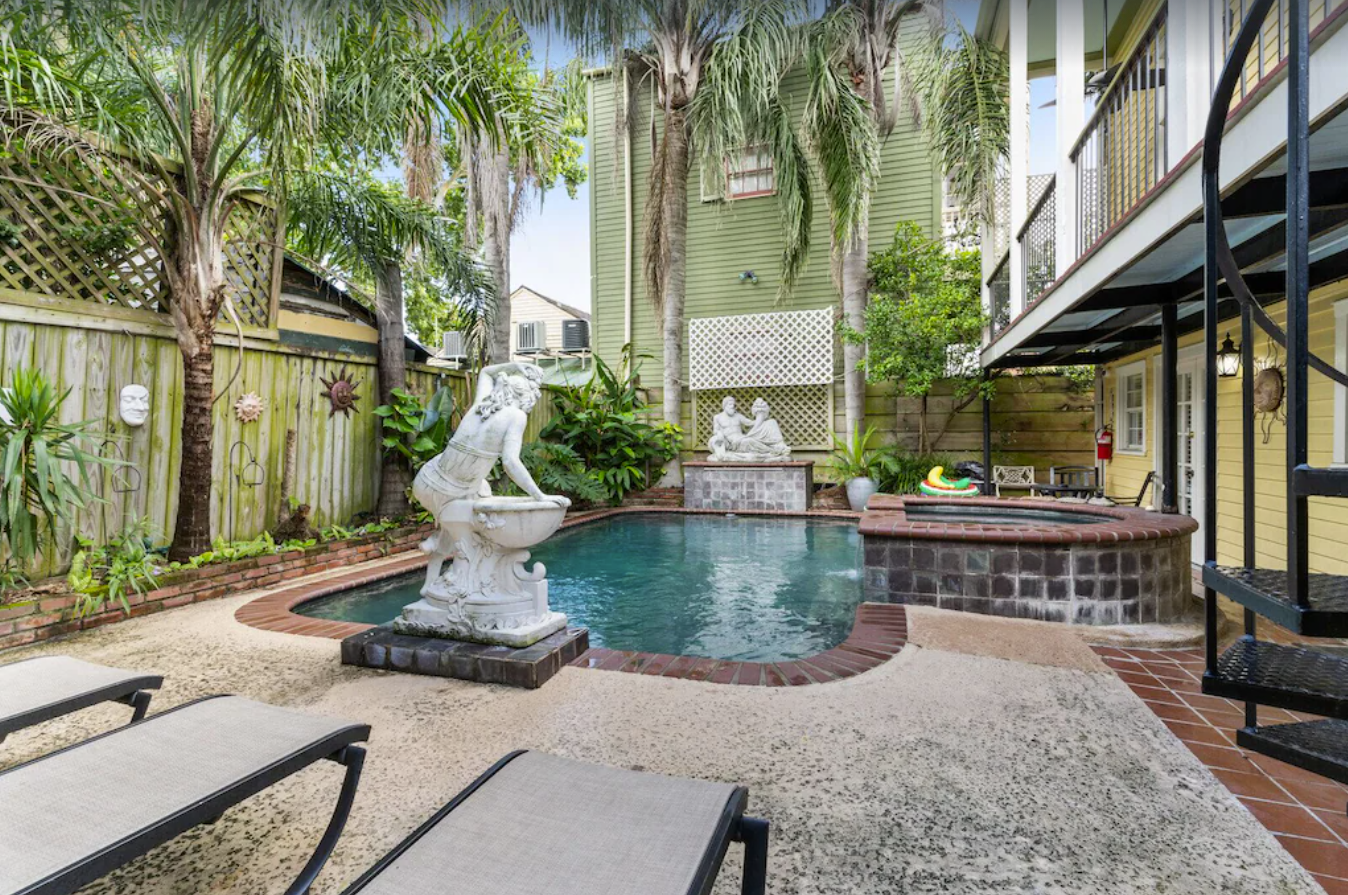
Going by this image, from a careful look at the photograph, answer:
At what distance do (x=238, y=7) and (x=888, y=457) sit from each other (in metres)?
8.57

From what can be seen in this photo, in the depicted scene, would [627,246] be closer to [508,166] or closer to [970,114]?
[508,166]

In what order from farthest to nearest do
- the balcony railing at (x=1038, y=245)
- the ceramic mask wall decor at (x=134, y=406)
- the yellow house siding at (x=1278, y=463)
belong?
1. the balcony railing at (x=1038, y=245)
2. the ceramic mask wall decor at (x=134, y=406)
3. the yellow house siding at (x=1278, y=463)

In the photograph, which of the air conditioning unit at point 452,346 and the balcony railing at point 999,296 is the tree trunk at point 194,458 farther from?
the balcony railing at point 999,296

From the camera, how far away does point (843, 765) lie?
6.59 feet

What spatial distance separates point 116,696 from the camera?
197 cm

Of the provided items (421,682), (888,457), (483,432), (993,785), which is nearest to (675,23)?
(888,457)

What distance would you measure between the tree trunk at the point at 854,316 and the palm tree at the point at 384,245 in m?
5.59

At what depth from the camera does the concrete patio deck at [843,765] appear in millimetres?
1526

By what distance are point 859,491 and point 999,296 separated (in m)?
3.16

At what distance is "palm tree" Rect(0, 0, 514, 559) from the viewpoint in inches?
142

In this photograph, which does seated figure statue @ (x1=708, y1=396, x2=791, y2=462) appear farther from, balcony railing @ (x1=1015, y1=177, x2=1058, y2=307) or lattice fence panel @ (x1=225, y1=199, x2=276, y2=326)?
lattice fence panel @ (x1=225, y1=199, x2=276, y2=326)

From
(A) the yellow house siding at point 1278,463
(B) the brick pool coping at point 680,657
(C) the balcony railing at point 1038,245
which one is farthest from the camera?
(C) the balcony railing at point 1038,245

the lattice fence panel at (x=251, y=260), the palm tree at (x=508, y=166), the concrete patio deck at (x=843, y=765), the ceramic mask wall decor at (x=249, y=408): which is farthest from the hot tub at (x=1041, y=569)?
the lattice fence panel at (x=251, y=260)

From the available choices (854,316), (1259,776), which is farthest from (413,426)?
(854,316)
